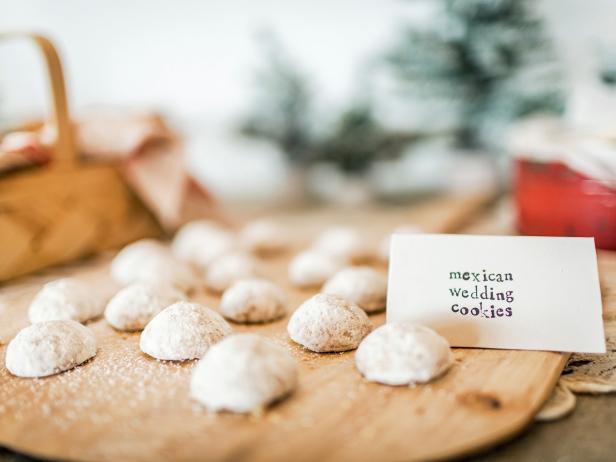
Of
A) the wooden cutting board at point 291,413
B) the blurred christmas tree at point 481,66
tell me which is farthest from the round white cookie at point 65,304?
the blurred christmas tree at point 481,66

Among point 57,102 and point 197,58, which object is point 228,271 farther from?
point 197,58

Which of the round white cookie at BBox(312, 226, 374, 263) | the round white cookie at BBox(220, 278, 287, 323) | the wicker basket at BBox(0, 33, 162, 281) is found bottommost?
the round white cookie at BBox(312, 226, 374, 263)

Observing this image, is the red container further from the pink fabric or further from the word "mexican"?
the pink fabric

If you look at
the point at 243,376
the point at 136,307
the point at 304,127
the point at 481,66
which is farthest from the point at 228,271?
the point at 481,66

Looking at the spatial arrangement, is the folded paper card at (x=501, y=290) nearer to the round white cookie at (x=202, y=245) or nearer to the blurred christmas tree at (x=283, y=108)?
the round white cookie at (x=202, y=245)

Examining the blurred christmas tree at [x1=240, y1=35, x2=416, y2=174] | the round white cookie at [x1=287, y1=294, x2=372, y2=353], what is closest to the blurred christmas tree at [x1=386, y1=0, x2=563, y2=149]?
the blurred christmas tree at [x1=240, y1=35, x2=416, y2=174]
